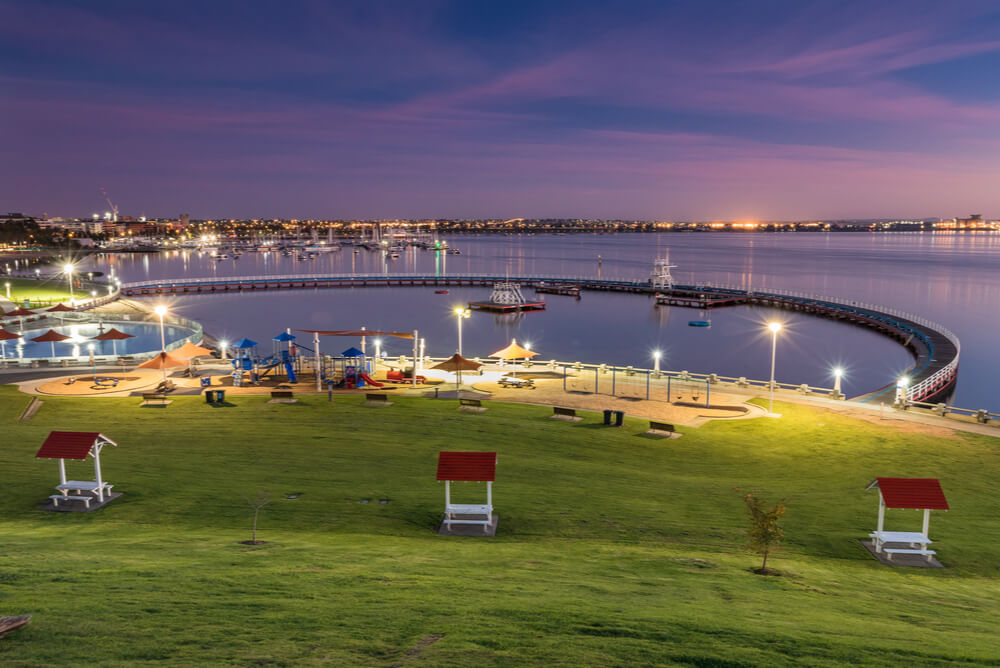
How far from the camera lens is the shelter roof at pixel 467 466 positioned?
16609 millimetres

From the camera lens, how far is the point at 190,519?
16.7 metres

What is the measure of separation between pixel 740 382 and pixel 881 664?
96.3 feet

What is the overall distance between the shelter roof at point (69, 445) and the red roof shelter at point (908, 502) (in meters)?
20.6

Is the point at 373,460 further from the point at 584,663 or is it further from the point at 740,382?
the point at 740,382

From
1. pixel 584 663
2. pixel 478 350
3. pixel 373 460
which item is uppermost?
pixel 584 663

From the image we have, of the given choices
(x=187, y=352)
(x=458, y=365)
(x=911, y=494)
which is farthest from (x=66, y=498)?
(x=911, y=494)

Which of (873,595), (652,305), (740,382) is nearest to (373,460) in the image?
(873,595)

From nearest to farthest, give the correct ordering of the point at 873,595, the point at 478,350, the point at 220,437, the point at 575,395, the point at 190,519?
the point at 873,595 → the point at 190,519 → the point at 220,437 → the point at 575,395 → the point at 478,350

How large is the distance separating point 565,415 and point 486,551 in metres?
15.4

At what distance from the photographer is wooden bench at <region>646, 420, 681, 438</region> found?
27.1m

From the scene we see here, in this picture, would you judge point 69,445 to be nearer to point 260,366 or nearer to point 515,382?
point 515,382

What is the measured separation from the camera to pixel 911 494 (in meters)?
16.0

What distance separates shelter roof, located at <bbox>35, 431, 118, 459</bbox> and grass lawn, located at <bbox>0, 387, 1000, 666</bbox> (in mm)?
1494

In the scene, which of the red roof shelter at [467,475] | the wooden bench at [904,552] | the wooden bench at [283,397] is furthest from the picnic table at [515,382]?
the wooden bench at [904,552]
